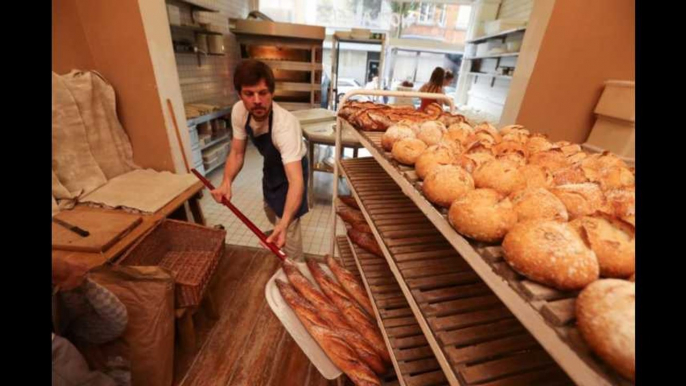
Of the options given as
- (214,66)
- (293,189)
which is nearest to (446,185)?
(293,189)

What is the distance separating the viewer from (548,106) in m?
1.72

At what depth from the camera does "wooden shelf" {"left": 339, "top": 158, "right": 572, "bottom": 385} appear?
0.56m

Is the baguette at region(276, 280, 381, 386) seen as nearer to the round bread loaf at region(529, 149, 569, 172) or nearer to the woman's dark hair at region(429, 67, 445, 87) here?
the round bread loaf at region(529, 149, 569, 172)

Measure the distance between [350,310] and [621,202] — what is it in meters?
0.99

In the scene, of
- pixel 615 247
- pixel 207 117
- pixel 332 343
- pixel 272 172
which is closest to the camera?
pixel 615 247

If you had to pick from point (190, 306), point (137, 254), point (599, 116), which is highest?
point (599, 116)

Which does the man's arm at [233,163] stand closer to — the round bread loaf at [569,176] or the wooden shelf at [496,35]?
the round bread loaf at [569,176]

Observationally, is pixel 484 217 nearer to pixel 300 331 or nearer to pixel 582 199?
pixel 582 199

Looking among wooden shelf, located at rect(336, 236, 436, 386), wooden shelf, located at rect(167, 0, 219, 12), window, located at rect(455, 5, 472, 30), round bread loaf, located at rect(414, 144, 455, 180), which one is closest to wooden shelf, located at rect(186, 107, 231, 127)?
wooden shelf, located at rect(167, 0, 219, 12)

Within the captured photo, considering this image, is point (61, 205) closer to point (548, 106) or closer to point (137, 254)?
point (137, 254)

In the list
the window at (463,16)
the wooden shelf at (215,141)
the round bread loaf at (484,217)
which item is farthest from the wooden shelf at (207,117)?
the window at (463,16)

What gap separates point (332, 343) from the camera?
1.08 metres
